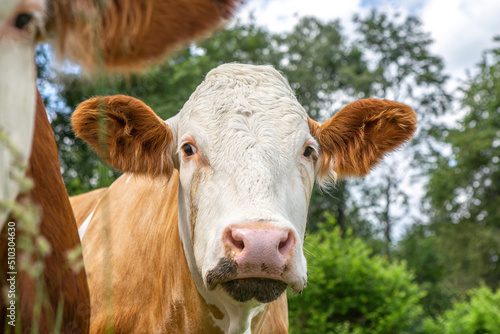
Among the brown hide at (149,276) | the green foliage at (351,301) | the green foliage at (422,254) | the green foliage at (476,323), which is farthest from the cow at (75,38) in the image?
the green foliage at (422,254)

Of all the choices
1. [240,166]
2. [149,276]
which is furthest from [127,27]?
[149,276]

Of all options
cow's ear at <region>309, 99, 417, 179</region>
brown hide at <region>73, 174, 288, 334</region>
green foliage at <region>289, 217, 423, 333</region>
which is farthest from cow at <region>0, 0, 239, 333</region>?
green foliage at <region>289, 217, 423, 333</region>

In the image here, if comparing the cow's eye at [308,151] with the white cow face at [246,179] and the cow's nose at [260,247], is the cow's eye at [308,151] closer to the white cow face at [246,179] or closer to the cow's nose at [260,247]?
the white cow face at [246,179]

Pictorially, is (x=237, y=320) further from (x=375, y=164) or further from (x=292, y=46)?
(x=292, y=46)

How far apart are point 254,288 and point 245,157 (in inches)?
25.7

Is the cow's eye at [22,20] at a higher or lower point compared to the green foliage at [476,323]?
higher

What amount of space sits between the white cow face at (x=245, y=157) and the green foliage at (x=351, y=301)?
25.9ft

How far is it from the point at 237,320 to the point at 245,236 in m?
0.85

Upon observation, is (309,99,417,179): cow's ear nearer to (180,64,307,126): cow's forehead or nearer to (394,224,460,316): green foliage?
(180,64,307,126): cow's forehead

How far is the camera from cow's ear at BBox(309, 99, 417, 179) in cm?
345

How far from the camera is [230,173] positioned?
272 centimetres

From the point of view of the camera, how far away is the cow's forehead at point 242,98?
299 cm

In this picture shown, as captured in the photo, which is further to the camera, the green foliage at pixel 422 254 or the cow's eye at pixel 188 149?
the green foliage at pixel 422 254

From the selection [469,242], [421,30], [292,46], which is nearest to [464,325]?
[469,242]
